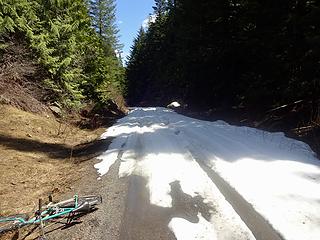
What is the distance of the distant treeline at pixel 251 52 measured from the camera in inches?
495

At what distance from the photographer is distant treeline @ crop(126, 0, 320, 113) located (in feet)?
41.2

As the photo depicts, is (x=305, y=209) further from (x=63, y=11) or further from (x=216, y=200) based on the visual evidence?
(x=63, y=11)

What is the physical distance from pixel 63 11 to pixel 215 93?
445 inches

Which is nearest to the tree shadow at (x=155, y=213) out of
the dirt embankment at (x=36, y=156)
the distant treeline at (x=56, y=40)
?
the dirt embankment at (x=36, y=156)

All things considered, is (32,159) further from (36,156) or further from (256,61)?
(256,61)

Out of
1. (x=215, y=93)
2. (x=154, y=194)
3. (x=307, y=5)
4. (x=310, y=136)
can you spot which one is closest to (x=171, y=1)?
(x=215, y=93)

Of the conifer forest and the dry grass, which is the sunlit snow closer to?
the dry grass

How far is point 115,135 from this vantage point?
15.3 m

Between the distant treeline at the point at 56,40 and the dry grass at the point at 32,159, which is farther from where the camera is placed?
the distant treeline at the point at 56,40

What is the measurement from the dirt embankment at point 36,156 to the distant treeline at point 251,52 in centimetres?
770

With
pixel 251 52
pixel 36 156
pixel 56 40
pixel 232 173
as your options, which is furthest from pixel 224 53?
pixel 232 173

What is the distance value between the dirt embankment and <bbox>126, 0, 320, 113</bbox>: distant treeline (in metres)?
7.70

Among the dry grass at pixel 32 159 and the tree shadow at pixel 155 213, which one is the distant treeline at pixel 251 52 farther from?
the dry grass at pixel 32 159

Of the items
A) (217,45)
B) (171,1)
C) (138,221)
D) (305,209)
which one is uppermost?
(171,1)
